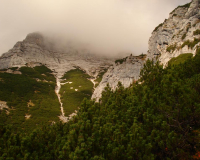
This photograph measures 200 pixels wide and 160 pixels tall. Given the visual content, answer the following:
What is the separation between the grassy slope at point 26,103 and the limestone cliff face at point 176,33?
171 ft

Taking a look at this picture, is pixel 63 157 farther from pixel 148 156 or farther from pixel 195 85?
pixel 195 85

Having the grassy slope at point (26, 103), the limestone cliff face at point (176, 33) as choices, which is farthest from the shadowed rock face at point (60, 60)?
the grassy slope at point (26, 103)

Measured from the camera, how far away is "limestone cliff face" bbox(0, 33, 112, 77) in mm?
138375

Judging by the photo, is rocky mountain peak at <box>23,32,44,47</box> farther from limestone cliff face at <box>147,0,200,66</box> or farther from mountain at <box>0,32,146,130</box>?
limestone cliff face at <box>147,0,200,66</box>

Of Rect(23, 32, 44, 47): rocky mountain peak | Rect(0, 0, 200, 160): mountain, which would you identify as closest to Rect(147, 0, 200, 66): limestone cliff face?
Rect(0, 0, 200, 160): mountain

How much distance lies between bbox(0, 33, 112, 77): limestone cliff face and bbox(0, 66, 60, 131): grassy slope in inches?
2032

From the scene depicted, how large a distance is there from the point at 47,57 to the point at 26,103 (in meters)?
105

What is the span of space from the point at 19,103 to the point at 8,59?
3698 inches

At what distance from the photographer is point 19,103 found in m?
63.7

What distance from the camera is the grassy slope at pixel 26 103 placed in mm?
51128

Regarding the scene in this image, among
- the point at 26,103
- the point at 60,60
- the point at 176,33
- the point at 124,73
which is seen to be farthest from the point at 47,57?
the point at 176,33

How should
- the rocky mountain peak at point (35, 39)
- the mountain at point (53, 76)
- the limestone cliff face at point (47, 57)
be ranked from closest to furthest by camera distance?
the mountain at point (53, 76)
the limestone cliff face at point (47, 57)
the rocky mountain peak at point (35, 39)

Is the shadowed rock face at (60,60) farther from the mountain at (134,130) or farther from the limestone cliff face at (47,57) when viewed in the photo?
the mountain at (134,130)

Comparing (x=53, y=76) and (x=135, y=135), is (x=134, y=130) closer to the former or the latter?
(x=135, y=135)
